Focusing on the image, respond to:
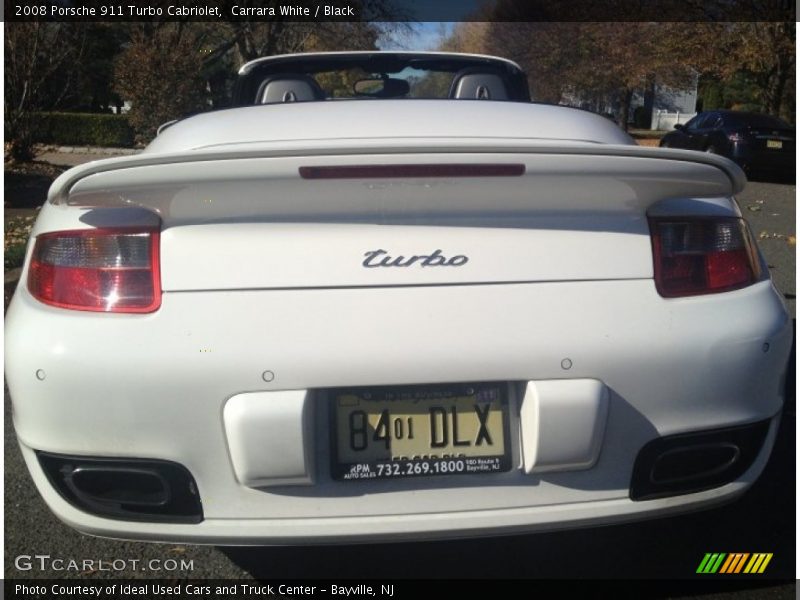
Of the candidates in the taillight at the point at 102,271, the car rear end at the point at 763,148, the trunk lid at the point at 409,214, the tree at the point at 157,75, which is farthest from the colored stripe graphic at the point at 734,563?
the tree at the point at 157,75

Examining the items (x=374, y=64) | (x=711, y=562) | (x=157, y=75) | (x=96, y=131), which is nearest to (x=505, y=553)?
(x=711, y=562)

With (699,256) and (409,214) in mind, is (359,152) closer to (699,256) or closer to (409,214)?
(409,214)

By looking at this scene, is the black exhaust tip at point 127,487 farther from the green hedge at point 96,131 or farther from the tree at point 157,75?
the green hedge at point 96,131

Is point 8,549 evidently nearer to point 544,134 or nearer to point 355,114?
point 355,114

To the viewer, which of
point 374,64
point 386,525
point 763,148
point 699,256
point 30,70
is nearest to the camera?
point 386,525

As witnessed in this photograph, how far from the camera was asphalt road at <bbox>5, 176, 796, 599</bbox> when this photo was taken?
2598 millimetres

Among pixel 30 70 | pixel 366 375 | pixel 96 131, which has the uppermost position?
pixel 366 375

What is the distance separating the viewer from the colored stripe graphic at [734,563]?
102 inches

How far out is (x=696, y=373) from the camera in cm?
204

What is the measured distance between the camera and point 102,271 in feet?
6.82

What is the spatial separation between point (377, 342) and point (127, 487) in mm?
773

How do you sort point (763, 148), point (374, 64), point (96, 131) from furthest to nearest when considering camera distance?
point (96, 131) < point (763, 148) < point (374, 64)

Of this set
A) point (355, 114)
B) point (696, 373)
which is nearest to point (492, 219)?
point (696, 373)

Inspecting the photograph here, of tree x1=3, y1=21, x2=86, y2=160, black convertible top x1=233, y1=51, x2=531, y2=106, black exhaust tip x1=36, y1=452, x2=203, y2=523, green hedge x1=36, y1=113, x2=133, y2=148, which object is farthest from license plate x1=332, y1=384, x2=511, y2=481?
green hedge x1=36, y1=113, x2=133, y2=148
